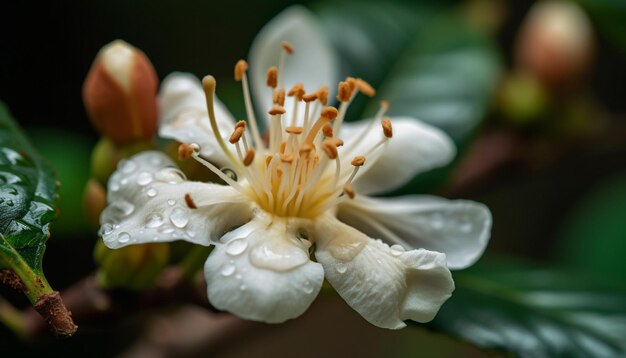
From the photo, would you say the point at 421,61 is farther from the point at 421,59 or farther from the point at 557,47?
the point at 557,47

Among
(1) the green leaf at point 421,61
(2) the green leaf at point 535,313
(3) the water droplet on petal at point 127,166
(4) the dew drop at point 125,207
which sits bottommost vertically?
(2) the green leaf at point 535,313

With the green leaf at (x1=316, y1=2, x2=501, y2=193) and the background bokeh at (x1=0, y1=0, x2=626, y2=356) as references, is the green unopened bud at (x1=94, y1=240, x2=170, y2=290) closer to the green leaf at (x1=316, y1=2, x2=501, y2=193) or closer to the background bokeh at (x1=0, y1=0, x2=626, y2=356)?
the background bokeh at (x1=0, y1=0, x2=626, y2=356)

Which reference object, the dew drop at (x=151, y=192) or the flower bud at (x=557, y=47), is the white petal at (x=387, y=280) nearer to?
the dew drop at (x=151, y=192)

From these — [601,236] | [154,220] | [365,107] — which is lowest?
[601,236]

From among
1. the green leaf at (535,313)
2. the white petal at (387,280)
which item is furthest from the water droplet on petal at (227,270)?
the green leaf at (535,313)

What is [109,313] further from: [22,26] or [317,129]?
[22,26]

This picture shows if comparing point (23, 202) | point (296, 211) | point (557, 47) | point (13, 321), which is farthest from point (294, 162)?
point (557, 47)
